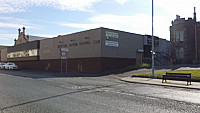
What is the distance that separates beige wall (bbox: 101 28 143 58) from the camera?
91.0 feet

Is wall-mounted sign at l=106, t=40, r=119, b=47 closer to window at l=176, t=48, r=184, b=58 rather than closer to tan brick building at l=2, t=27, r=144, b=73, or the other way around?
tan brick building at l=2, t=27, r=144, b=73

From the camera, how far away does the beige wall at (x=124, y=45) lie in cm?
2775

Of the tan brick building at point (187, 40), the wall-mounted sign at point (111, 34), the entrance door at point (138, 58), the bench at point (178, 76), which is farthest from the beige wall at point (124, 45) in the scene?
the bench at point (178, 76)

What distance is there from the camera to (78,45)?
31.8m

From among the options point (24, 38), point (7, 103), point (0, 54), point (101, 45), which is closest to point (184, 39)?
point (101, 45)

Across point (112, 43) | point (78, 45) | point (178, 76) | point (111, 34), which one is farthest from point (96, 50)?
point (178, 76)

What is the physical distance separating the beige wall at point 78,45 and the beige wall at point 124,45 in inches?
40.4

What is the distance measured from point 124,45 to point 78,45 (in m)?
7.76

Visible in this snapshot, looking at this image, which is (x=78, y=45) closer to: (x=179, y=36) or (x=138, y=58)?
(x=138, y=58)

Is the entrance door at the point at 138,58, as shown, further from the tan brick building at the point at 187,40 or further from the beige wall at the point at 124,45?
the tan brick building at the point at 187,40

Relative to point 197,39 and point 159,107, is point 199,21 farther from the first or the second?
point 159,107

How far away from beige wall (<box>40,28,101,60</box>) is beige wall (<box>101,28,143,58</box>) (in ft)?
3.37

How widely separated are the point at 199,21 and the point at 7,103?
38.3 metres

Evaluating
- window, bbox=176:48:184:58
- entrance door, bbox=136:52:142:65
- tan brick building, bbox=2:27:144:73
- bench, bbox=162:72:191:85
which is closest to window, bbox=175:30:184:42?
window, bbox=176:48:184:58
